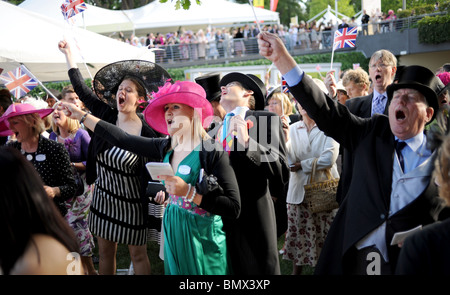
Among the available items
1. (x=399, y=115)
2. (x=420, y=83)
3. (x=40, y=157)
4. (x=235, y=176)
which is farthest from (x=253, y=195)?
(x=40, y=157)

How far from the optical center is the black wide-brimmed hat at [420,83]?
313cm

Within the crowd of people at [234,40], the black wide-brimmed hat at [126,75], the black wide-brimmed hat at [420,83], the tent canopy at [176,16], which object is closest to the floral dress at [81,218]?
the black wide-brimmed hat at [126,75]

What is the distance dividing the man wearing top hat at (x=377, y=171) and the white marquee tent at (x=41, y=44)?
426 cm

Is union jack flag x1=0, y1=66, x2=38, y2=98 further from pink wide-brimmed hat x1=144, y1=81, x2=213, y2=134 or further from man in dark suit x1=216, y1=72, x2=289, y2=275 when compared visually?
man in dark suit x1=216, y1=72, x2=289, y2=275

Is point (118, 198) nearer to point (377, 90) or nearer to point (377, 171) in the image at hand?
point (377, 171)

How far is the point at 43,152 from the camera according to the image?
4.55m

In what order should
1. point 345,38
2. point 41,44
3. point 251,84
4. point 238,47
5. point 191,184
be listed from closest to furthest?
1. point 191,184
2. point 251,84
3. point 41,44
4. point 345,38
5. point 238,47

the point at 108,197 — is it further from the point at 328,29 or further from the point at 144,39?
the point at 328,29

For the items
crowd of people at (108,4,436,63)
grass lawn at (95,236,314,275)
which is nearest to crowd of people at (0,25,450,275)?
grass lawn at (95,236,314,275)

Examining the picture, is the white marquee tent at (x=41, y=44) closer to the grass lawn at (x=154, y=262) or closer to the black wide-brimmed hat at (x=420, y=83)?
the grass lawn at (x=154, y=262)

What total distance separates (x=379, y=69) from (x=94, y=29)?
22.6m

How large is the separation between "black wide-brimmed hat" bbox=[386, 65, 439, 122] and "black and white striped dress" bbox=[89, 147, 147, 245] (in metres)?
2.45

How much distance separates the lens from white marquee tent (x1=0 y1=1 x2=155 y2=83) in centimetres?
694

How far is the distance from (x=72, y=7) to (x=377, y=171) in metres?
4.82
